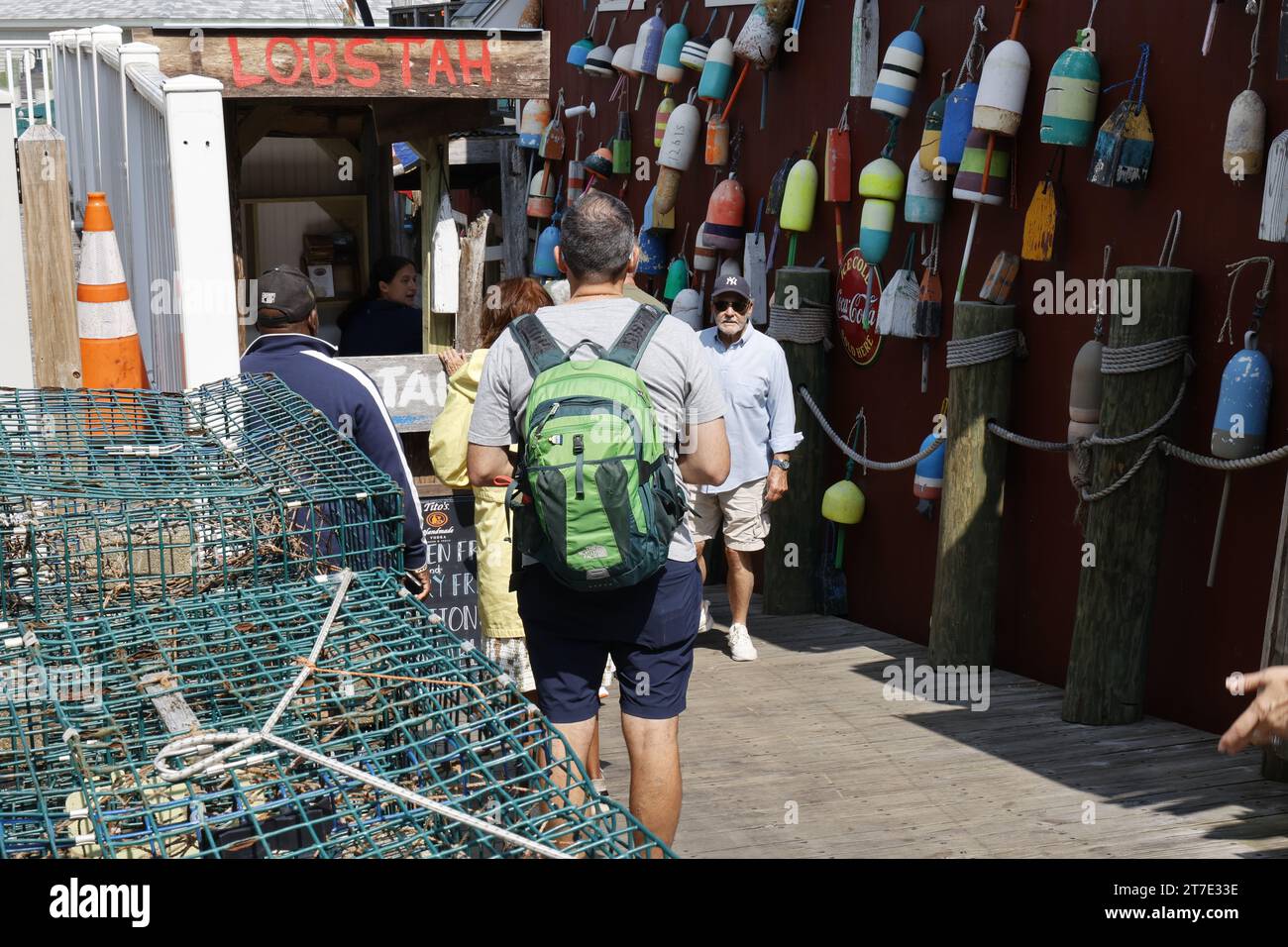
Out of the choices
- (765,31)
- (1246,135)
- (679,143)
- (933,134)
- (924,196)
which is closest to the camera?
(1246,135)

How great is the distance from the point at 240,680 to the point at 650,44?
7.78 meters

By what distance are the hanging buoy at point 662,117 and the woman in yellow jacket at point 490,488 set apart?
460cm

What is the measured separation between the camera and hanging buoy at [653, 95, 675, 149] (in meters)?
9.50

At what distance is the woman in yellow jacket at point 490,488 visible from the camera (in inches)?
200

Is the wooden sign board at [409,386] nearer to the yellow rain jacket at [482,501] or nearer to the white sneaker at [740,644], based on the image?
the white sneaker at [740,644]

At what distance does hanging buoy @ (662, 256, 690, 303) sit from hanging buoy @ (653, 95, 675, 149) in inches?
32.2

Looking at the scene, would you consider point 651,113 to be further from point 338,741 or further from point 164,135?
point 338,741

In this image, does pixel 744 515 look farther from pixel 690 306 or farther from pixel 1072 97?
pixel 1072 97

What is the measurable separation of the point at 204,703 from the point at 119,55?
15.0 feet

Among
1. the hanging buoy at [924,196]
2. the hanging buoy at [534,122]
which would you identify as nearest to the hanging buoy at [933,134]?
the hanging buoy at [924,196]

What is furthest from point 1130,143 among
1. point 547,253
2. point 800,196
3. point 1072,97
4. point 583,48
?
point 547,253

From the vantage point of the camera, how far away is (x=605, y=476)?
128 inches

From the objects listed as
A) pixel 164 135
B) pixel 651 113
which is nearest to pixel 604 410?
pixel 164 135

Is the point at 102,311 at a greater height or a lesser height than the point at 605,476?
greater
